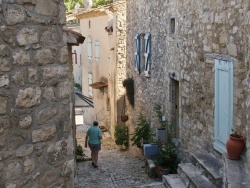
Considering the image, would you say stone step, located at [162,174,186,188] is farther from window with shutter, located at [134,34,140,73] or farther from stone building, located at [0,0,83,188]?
window with shutter, located at [134,34,140,73]

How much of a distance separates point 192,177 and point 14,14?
12.8ft

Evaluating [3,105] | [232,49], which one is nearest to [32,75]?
[3,105]

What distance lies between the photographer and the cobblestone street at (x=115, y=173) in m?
8.38

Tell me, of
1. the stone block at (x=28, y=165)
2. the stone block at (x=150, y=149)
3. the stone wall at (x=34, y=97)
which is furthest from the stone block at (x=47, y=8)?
the stone block at (x=150, y=149)

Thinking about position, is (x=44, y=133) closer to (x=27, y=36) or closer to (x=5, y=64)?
(x=5, y=64)

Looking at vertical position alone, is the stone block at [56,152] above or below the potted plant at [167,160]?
above

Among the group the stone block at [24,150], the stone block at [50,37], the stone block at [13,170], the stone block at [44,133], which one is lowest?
the stone block at [13,170]

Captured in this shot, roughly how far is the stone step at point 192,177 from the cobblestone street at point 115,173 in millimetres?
902

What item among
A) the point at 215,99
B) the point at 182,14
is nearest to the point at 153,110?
the point at 182,14

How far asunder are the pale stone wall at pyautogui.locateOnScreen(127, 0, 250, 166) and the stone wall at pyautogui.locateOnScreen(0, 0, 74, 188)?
261 centimetres

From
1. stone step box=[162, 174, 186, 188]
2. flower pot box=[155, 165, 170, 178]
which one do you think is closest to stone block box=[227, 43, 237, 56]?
stone step box=[162, 174, 186, 188]

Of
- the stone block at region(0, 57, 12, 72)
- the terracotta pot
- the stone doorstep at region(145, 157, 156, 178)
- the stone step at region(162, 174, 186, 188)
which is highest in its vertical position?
the stone block at region(0, 57, 12, 72)

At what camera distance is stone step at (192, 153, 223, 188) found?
16.9 ft

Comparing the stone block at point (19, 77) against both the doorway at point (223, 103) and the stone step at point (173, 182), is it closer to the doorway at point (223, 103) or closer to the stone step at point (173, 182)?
the doorway at point (223, 103)
